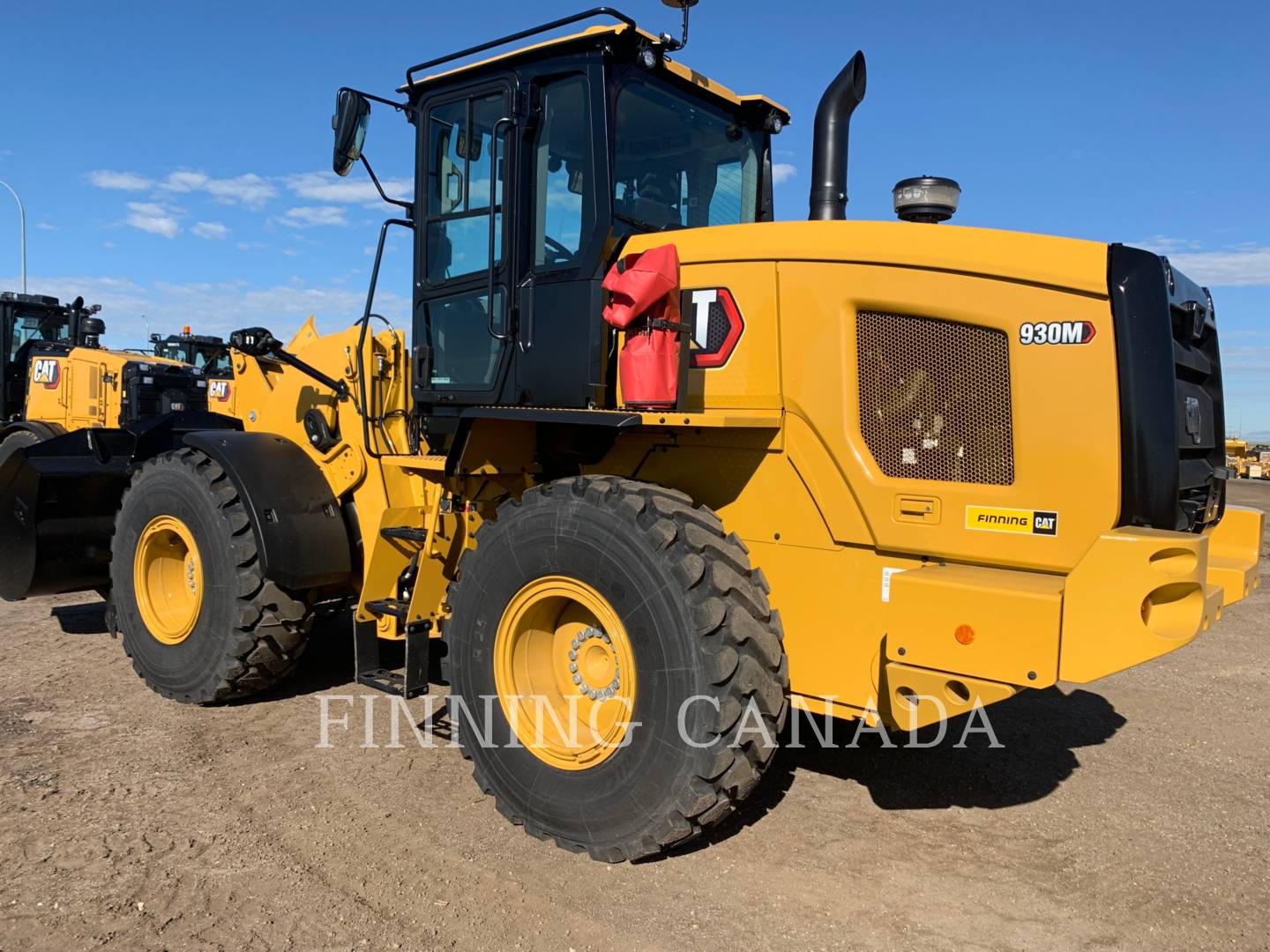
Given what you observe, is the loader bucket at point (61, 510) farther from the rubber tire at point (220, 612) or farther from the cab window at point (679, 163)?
the cab window at point (679, 163)

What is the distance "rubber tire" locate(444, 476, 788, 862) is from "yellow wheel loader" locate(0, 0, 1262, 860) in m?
0.01

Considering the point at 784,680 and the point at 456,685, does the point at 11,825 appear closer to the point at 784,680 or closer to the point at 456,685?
the point at 456,685

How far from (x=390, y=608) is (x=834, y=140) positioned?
3000mm

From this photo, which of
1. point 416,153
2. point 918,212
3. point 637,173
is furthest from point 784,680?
point 416,153

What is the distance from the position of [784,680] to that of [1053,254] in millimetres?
1691

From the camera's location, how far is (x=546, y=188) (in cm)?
426

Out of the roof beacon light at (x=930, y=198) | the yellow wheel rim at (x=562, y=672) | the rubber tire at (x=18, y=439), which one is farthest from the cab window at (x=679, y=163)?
the rubber tire at (x=18, y=439)

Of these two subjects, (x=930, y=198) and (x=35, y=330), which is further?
(x=35, y=330)

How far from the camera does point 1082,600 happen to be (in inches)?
117

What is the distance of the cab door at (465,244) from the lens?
14.1ft

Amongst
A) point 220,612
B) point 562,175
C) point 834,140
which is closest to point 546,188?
point 562,175

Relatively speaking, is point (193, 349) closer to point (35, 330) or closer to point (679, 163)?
point (35, 330)

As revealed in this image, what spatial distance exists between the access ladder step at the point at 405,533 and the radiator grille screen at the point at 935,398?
7.51 feet

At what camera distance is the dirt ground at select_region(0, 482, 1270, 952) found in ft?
10.1
